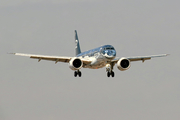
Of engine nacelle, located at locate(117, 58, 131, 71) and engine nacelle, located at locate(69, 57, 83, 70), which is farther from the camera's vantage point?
engine nacelle, located at locate(69, 57, 83, 70)

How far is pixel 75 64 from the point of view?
6588cm

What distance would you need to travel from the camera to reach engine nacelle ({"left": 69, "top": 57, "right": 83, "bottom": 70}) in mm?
65188

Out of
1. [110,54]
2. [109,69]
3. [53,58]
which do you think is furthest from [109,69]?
[53,58]

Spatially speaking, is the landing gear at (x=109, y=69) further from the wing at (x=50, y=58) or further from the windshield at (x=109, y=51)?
the wing at (x=50, y=58)

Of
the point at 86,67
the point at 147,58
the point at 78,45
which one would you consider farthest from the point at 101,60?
the point at 78,45

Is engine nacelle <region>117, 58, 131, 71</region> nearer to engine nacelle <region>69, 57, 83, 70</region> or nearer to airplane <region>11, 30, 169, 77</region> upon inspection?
airplane <region>11, 30, 169, 77</region>

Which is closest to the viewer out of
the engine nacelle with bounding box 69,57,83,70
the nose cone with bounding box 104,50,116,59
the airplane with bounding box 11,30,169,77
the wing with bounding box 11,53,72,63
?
the nose cone with bounding box 104,50,116,59

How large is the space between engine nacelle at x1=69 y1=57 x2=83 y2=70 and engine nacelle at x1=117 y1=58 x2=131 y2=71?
21.3 ft

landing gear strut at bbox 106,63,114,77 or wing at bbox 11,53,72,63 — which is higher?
wing at bbox 11,53,72,63

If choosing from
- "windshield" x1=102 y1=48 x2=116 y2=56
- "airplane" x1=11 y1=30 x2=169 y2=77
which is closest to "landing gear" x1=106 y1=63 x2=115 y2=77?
"airplane" x1=11 y1=30 x2=169 y2=77

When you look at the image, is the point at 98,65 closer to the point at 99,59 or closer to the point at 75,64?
the point at 99,59

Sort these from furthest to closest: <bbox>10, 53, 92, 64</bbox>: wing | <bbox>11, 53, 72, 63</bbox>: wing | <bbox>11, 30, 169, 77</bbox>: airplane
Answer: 1. <bbox>10, 53, 92, 64</bbox>: wing
2. <bbox>11, 53, 72, 63</bbox>: wing
3. <bbox>11, 30, 169, 77</bbox>: airplane

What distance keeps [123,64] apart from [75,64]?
27.0 ft

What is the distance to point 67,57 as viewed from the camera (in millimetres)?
69000
